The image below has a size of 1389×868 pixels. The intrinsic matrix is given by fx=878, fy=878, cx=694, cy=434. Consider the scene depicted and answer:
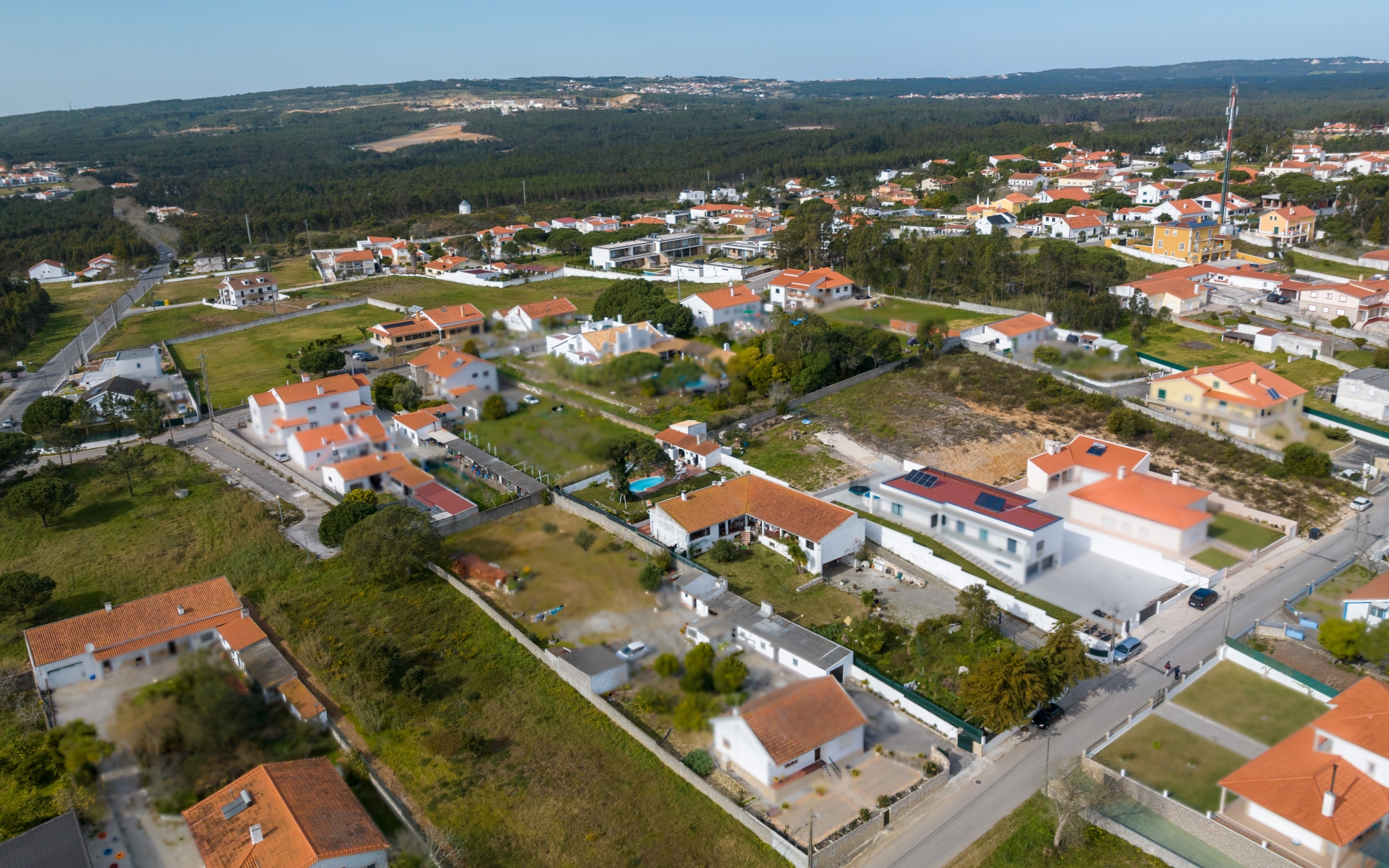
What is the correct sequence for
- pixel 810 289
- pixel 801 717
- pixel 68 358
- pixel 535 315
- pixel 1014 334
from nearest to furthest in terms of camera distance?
1. pixel 801 717
2. pixel 1014 334
3. pixel 535 315
4. pixel 68 358
5. pixel 810 289

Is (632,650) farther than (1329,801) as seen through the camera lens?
Yes

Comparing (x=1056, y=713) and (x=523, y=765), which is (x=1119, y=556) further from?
(x=523, y=765)

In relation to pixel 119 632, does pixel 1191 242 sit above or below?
above

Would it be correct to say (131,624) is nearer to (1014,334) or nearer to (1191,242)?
(1014,334)

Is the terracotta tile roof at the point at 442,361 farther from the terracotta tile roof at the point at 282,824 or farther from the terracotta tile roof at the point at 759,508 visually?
the terracotta tile roof at the point at 282,824

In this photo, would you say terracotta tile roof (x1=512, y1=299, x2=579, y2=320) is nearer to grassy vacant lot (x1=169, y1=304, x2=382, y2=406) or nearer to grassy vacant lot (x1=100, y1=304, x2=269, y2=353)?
grassy vacant lot (x1=169, y1=304, x2=382, y2=406)

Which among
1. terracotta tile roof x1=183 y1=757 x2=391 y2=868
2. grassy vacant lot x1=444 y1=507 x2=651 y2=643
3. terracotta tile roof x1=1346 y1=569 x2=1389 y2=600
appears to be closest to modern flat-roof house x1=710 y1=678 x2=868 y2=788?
grassy vacant lot x1=444 y1=507 x2=651 y2=643

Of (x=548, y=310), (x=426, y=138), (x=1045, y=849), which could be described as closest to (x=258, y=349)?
(x=548, y=310)
